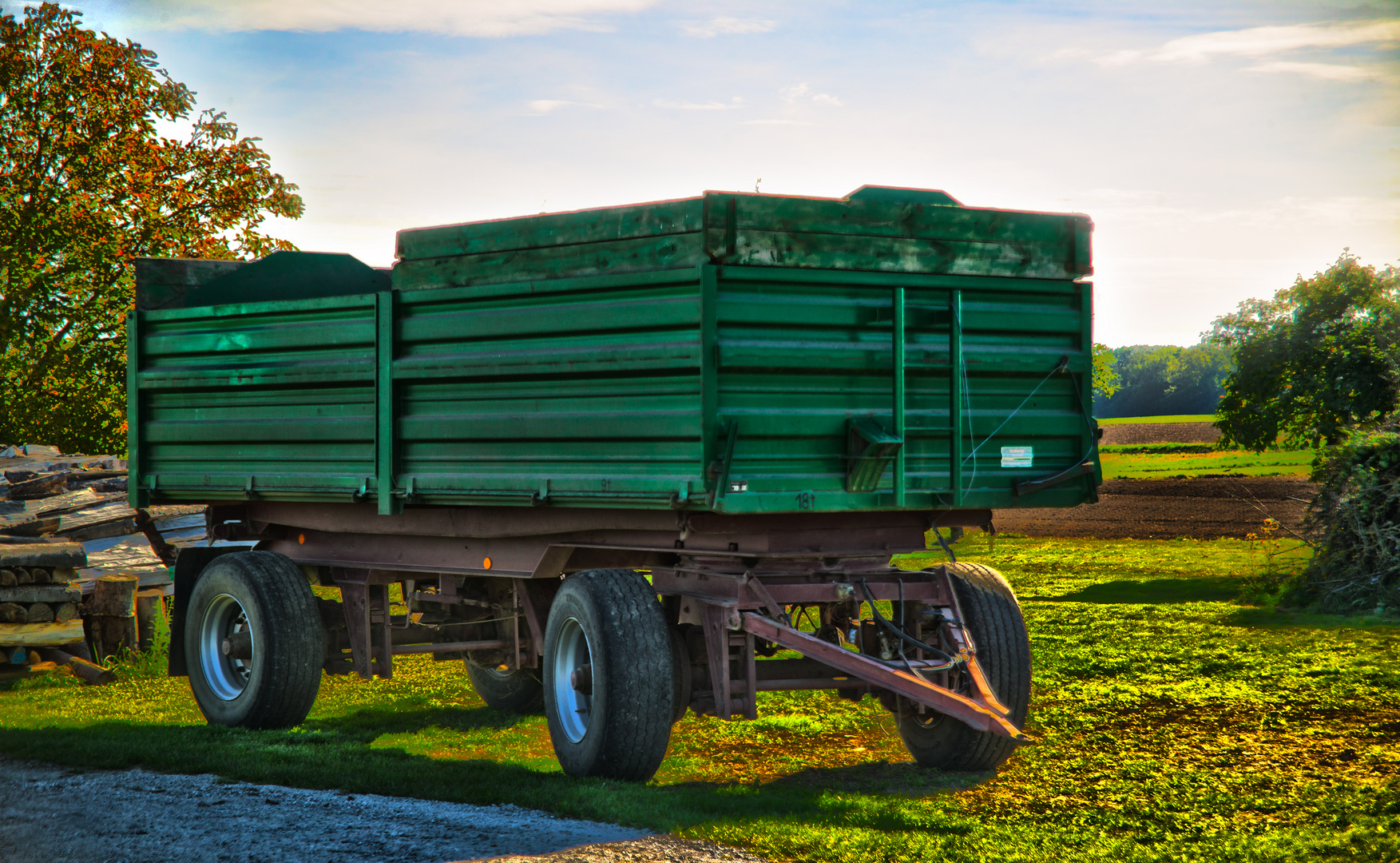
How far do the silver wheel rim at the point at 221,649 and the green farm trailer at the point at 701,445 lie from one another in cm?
40

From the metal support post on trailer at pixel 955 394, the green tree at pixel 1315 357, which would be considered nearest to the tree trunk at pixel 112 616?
the metal support post on trailer at pixel 955 394

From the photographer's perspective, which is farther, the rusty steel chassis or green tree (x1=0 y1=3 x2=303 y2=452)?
green tree (x1=0 y1=3 x2=303 y2=452)

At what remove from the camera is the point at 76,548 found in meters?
11.3

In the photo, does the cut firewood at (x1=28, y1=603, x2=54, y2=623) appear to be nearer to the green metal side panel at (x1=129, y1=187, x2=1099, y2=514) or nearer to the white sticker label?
the green metal side panel at (x1=129, y1=187, x2=1099, y2=514)

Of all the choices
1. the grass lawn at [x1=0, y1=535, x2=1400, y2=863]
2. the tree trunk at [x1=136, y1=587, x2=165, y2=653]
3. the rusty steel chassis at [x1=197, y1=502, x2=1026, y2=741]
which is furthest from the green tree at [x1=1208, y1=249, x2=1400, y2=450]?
the tree trunk at [x1=136, y1=587, x2=165, y2=653]

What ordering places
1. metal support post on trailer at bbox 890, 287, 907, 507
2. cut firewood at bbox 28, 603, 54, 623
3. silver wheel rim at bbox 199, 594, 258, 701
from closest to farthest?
metal support post on trailer at bbox 890, 287, 907, 507, silver wheel rim at bbox 199, 594, 258, 701, cut firewood at bbox 28, 603, 54, 623

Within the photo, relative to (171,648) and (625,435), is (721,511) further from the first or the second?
(171,648)

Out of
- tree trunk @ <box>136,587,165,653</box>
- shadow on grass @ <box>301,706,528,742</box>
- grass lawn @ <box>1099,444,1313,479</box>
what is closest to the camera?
shadow on grass @ <box>301,706,528,742</box>

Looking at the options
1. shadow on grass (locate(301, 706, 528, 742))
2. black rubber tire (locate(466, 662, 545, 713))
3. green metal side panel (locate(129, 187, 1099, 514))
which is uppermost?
green metal side panel (locate(129, 187, 1099, 514))

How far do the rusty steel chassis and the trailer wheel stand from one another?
28cm

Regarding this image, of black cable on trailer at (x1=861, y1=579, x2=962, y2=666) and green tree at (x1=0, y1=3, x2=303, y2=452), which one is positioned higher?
green tree at (x1=0, y1=3, x2=303, y2=452)

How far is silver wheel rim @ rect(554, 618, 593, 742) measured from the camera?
22.9 ft

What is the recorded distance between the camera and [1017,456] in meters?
7.24

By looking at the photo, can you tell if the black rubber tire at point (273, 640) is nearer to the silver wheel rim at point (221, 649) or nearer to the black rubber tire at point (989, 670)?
the silver wheel rim at point (221, 649)
